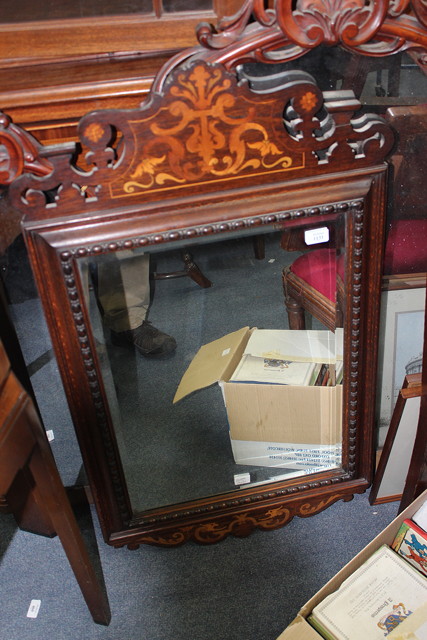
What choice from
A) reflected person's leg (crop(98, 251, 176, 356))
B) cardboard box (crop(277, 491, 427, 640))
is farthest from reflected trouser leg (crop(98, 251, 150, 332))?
cardboard box (crop(277, 491, 427, 640))

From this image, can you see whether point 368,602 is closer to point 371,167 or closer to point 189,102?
point 371,167

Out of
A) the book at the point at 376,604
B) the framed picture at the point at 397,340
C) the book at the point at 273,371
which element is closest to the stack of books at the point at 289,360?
the book at the point at 273,371

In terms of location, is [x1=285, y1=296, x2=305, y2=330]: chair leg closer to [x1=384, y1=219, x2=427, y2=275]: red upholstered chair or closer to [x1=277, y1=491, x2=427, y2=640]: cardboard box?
[x1=384, y1=219, x2=427, y2=275]: red upholstered chair

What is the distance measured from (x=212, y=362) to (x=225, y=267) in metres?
0.20

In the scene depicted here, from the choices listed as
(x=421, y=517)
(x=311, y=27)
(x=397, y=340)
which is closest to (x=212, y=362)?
(x=397, y=340)

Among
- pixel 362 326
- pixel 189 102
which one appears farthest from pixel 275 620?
pixel 189 102

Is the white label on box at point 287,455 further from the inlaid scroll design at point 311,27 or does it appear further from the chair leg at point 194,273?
the inlaid scroll design at point 311,27

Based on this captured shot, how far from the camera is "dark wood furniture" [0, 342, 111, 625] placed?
0.94m

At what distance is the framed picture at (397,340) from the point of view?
1277 millimetres

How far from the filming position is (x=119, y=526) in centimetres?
137

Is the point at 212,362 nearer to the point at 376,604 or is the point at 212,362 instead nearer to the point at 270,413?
the point at 270,413

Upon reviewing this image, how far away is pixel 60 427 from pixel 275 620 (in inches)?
22.7

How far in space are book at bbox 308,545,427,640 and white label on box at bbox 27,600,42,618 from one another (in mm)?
560

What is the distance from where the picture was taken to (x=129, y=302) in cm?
118
